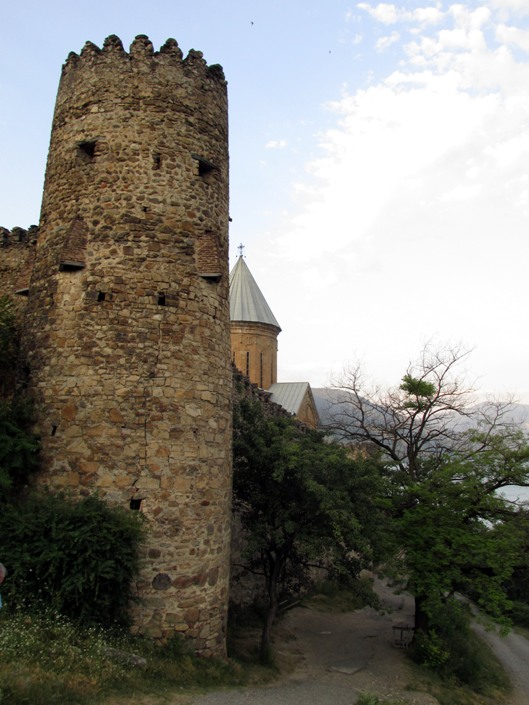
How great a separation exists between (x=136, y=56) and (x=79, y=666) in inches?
350

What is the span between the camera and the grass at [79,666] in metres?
5.50

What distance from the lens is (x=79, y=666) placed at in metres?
6.13

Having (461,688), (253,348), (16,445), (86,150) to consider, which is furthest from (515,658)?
(253,348)

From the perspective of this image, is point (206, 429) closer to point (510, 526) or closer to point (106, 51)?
point (106, 51)

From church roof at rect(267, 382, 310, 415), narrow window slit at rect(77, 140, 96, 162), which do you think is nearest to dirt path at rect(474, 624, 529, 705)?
narrow window slit at rect(77, 140, 96, 162)

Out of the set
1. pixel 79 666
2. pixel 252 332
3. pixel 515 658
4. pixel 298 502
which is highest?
pixel 252 332

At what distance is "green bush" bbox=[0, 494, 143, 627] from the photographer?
6770mm

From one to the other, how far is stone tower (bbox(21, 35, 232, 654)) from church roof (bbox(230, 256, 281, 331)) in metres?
22.4

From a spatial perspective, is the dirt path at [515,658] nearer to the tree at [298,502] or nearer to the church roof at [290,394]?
the tree at [298,502]

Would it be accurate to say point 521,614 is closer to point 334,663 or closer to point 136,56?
point 334,663

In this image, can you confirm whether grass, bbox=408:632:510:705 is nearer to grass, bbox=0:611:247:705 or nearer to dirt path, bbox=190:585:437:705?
dirt path, bbox=190:585:437:705

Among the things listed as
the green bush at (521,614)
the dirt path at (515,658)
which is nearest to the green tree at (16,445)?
the dirt path at (515,658)

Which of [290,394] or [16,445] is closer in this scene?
[16,445]

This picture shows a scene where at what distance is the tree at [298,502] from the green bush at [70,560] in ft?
10.8
